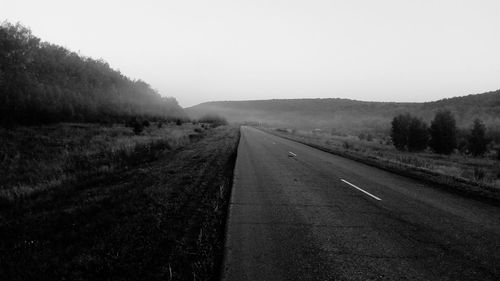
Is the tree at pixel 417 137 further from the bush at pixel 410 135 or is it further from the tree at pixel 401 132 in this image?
the tree at pixel 401 132

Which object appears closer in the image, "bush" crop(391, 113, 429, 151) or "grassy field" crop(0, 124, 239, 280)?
"grassy field" crop(0, 124, 239, 280)

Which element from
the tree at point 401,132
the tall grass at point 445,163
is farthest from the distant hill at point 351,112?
the tall grass at point 445,163

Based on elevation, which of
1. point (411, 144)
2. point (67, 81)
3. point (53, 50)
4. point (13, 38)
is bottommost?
point (411, 144)

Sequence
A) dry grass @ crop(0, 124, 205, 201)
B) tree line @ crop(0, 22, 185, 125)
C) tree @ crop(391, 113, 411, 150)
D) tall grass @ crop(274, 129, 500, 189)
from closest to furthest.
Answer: dry grass @ crop(0, 124, 205, 201) < tall grass @ crop(274, 129, 500, 189) < tree @ crop(391, 113, 411, 150) < tree line @ crop(0, 22, 185, 125)

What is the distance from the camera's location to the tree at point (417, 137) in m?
33.3

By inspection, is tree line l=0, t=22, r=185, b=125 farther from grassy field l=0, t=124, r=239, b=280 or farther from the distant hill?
the distant hill

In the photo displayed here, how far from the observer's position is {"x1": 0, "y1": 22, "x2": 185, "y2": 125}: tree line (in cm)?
4050

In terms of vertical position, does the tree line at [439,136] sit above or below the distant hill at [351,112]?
below

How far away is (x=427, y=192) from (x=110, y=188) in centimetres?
1002

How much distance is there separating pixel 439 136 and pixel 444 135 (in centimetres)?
51

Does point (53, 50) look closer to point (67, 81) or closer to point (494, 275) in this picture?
point (67, 81)

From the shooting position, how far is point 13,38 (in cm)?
4456

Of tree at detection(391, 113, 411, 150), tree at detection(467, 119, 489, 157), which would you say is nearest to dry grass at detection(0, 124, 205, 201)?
tree at detection(391, 113, 411, 150)

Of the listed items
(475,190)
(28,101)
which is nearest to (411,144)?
(475,190)
